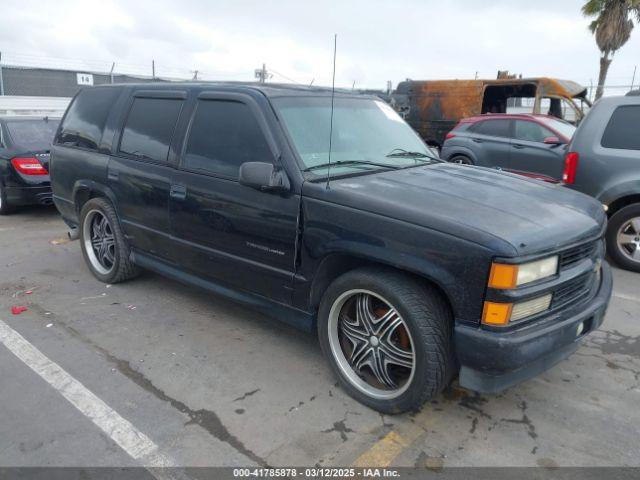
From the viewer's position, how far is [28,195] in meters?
7.57

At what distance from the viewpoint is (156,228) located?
4191mm

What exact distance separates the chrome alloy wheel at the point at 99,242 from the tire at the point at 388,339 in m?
2.70

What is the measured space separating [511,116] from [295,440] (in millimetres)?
8722

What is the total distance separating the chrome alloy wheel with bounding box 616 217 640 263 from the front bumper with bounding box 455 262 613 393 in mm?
3449

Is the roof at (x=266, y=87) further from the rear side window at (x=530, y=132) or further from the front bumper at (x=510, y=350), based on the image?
the rear side window at (x=530, y=132)

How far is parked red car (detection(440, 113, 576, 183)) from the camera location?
8.64 metres

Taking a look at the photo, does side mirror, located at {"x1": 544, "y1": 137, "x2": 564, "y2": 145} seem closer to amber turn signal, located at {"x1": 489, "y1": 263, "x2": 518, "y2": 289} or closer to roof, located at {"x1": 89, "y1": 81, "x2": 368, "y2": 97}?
roof, located at {"x1": 89, "y1": 81, "x2": 368, "y2": 97}

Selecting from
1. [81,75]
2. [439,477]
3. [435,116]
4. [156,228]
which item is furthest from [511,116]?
[81,75]

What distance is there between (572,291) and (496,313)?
2.20ft

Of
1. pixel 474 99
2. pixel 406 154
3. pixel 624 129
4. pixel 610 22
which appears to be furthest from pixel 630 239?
pixel 610 22

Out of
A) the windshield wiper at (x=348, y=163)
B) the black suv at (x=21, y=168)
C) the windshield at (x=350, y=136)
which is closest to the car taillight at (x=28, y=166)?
the black suv at (x=21, y=168)

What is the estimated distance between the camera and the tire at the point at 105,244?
470cm

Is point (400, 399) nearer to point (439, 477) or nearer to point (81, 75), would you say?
point (439, 477)

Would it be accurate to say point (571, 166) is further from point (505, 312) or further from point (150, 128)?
point (150, 128)
